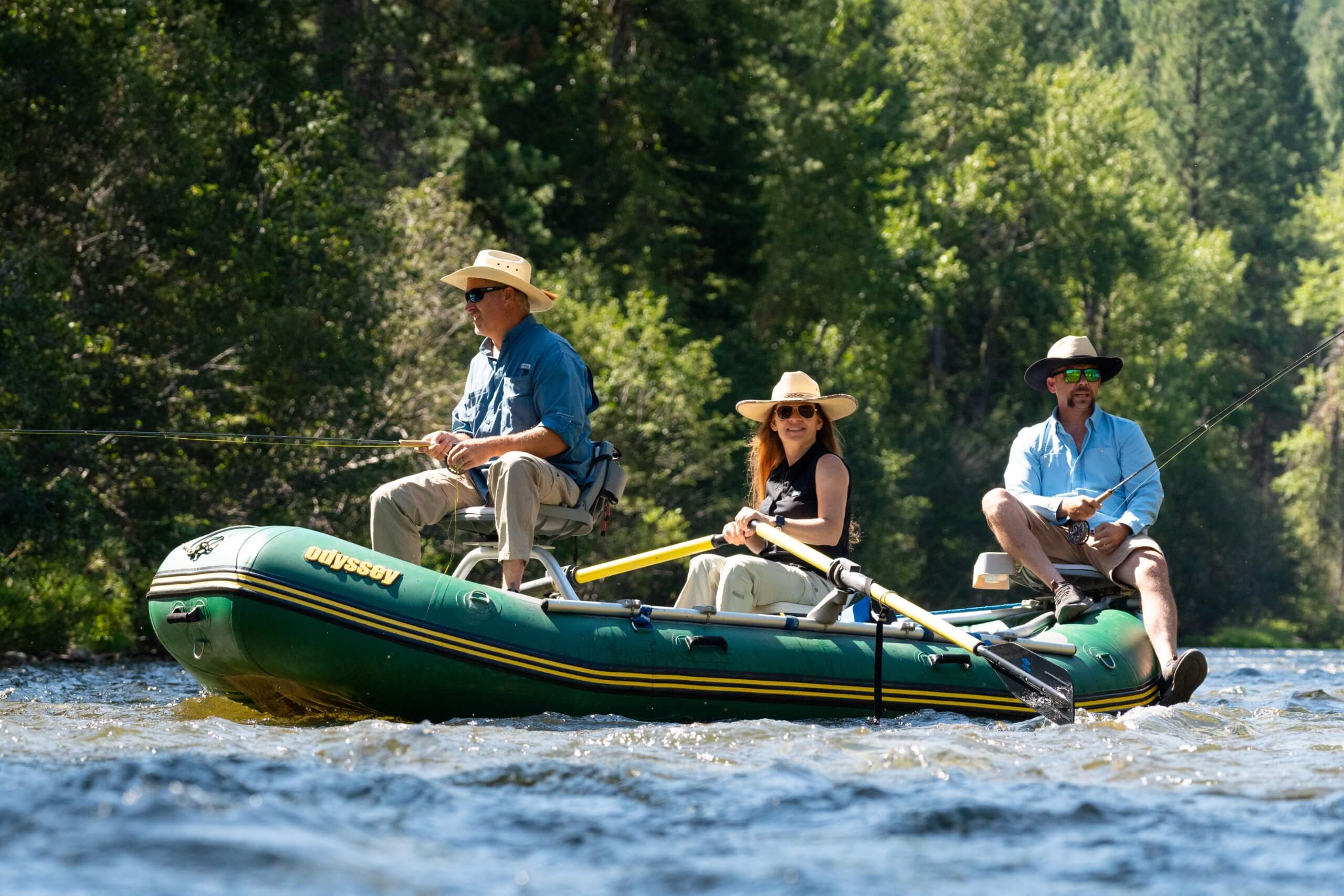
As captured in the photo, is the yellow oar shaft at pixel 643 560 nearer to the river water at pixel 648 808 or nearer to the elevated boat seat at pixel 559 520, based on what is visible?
the elevated boat seat at pixel 559 520

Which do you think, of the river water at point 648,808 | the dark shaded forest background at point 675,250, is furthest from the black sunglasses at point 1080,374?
the dark shaded forest background at point 675,250

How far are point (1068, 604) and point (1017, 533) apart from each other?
1.28ft

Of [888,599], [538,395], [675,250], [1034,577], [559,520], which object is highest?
[675,250]

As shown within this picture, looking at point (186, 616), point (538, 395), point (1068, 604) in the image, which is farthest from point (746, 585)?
point (186, 616)

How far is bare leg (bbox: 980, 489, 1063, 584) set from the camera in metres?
8.02

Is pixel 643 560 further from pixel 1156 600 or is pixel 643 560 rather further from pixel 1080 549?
pixel 1156 600

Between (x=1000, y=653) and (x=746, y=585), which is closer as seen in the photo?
(x=1000, y=653)

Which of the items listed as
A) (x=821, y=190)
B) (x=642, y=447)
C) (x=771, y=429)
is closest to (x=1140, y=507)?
(x=771, y=429)

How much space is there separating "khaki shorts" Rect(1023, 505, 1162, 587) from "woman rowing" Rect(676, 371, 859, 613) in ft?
3.40

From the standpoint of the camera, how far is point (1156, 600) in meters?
8.01

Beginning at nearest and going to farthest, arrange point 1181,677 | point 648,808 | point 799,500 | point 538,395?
point 648,808 → point 538,395 → point 799,500 → point 1181,677

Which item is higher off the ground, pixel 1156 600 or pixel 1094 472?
pixel 1094 472

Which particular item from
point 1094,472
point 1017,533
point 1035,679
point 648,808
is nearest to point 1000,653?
point 1035,679

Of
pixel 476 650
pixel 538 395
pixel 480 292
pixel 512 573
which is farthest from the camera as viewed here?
pixel 480 292
